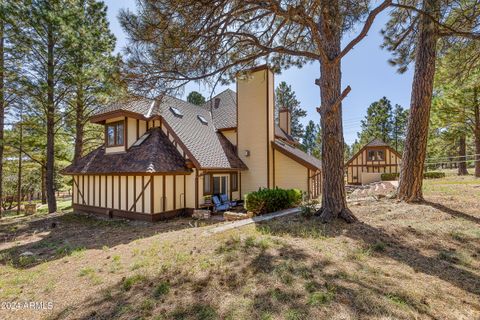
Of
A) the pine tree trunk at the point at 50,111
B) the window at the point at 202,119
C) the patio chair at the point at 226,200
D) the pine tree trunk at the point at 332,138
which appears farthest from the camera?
the window at the point at 202,119

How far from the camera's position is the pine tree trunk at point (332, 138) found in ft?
23.0

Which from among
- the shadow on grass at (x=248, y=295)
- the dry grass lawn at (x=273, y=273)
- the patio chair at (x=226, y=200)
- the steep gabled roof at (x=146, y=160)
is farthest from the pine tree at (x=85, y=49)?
the shadow on grass at (x=248, y=295)

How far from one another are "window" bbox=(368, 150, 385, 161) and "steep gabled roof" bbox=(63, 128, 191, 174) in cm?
2266

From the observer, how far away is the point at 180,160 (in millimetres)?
11656

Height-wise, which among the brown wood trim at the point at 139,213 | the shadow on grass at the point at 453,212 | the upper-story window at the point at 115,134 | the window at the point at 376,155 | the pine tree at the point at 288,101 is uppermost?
the pine tree at the point at 288,101

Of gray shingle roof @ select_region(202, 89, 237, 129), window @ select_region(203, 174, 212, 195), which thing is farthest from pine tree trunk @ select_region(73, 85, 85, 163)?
window @ select_region(203, 174, 212, 195)

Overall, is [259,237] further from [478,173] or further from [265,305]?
[478,173]

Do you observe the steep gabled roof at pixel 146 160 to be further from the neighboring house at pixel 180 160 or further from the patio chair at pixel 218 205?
the patio chair at pixel 218 205

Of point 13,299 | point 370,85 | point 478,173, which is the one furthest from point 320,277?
point 478,173

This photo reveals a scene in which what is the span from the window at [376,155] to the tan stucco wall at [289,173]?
17.0 metres

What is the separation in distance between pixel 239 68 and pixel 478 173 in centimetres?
2013

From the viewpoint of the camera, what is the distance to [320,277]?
381 cm

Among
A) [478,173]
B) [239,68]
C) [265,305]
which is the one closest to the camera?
[265,305]

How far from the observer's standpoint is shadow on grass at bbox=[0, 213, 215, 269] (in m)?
6.60
